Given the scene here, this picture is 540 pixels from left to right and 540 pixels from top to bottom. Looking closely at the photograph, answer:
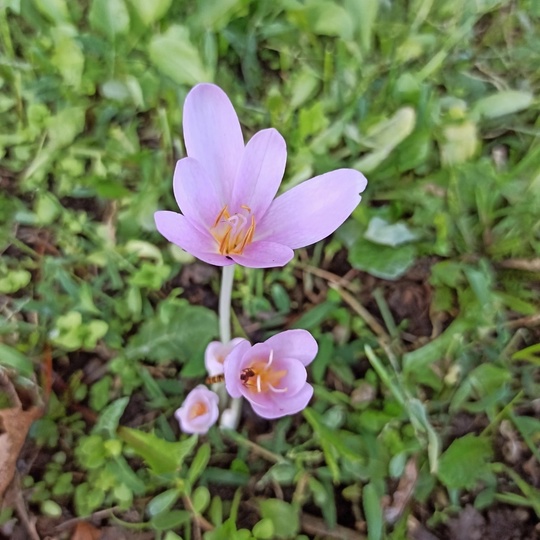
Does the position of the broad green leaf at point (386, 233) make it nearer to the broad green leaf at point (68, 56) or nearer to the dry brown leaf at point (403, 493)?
the dry brown leaf at point (403, 493)

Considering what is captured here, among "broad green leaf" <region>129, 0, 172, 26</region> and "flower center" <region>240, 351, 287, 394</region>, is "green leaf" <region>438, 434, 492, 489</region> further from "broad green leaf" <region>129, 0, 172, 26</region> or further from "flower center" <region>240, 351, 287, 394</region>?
"broad green leaf" <region>129, 0, 172, 26</region>

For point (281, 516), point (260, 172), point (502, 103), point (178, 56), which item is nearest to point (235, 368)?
point (260, 172)

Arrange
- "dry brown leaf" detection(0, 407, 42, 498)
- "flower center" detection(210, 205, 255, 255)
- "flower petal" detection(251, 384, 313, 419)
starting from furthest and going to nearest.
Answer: "dry brown leaf" detection(0, 407, 42, 498), "flower petal" detection(251, 384, 313, 419), "flower center" detection(210, 205, 255, 255)

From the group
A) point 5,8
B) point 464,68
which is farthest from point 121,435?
point 464,68

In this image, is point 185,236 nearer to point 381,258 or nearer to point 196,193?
point 196,193

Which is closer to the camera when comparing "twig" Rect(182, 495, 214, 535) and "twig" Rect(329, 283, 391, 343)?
"twig" Rect(182, 495, 214, 535)

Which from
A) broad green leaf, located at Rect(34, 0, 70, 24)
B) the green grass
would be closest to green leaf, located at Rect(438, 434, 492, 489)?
the green grass

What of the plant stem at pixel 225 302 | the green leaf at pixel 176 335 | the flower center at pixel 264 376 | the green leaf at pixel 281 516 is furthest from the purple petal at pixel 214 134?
the green leaf at pixel 281 516

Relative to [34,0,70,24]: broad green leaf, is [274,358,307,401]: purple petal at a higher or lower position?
lower
